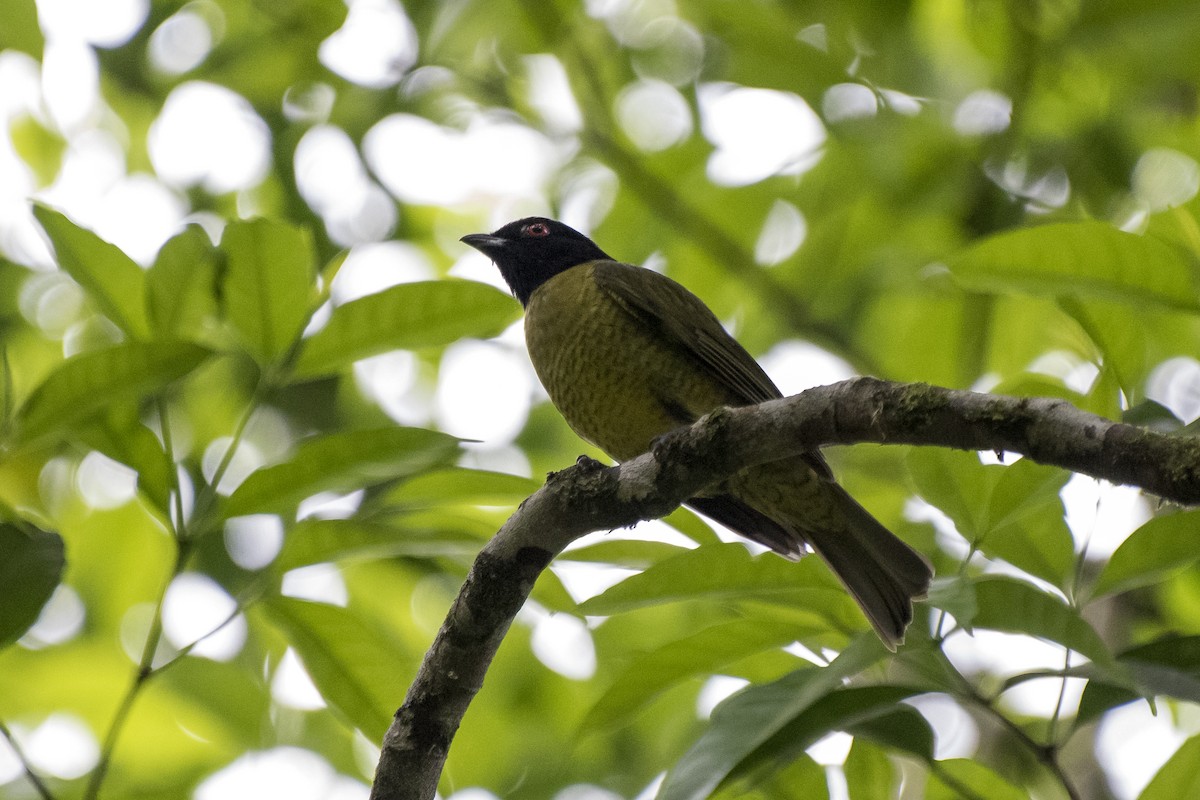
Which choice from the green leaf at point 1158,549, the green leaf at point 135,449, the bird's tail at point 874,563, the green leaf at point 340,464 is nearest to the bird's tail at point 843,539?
the bird's tail at point 874,563

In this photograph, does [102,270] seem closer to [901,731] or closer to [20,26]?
[20,26]

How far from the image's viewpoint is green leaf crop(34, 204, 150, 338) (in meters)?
2.96

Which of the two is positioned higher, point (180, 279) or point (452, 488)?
point (180, 279)

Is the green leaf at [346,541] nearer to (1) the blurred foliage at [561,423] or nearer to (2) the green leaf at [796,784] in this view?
(1) the blurred foliage at [561,423]

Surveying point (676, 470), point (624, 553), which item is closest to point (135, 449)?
point (624, 553)

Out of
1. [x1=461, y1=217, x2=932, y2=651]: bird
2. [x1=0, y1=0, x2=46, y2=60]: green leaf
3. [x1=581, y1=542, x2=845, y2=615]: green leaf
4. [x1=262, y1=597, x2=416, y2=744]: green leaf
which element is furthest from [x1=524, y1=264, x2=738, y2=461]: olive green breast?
[x1=0, y1=0, x2=46, y2=60]: green leaf

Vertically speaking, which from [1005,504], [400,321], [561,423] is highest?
[561,423]

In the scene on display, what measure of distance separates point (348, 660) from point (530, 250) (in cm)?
313

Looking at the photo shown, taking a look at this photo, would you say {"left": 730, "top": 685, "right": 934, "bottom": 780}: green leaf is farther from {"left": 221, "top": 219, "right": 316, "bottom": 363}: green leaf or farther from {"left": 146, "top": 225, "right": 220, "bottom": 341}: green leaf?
{"left": 146, "top": 225, "right": 220, "bottom": 341}: green leaf

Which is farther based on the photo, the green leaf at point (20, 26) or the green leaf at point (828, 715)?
the green leaf at point (20, 26)

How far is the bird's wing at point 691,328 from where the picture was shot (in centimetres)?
416

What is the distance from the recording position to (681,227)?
5129 millimetres

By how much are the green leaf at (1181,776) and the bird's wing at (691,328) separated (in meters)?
1.95

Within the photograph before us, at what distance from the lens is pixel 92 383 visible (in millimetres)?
2680
